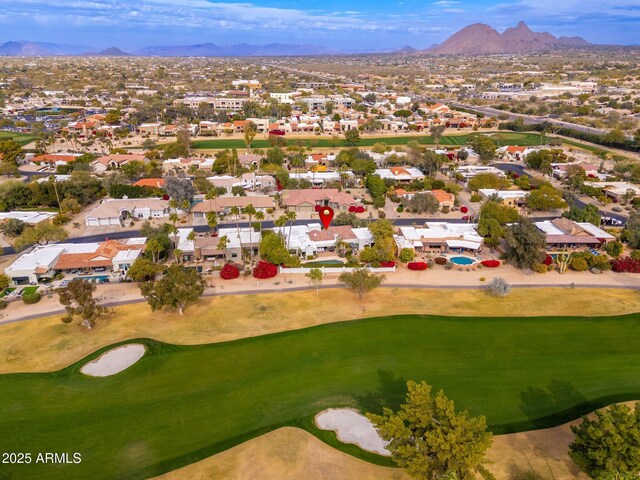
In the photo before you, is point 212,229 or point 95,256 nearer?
point 95,256

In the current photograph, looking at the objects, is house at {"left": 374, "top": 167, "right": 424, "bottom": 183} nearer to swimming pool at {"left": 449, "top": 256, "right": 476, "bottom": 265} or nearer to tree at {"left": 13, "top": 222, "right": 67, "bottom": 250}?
swimming pool at {"left": 449, "top": 256, "right": 476, "bottom": 265}

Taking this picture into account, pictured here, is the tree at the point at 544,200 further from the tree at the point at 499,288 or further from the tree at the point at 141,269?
the tree at the point at 141,269

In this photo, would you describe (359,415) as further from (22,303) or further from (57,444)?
(22,303)

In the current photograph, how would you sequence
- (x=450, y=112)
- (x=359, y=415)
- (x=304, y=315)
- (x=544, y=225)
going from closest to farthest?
(x=359, y=415), (x=304, y=315), (x=544, y=225), (x=450, y=112)

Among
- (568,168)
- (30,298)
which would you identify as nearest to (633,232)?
(568,168)

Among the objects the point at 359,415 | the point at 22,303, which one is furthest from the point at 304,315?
the point at 22,303

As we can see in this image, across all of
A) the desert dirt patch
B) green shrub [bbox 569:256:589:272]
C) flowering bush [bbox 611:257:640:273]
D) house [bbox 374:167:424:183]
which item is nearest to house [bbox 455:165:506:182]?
house [bbox 374:167:424:183]

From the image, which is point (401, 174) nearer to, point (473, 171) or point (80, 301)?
point (473, 171)

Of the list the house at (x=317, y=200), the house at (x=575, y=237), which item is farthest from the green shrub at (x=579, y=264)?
the house at (x=317, y=200)
